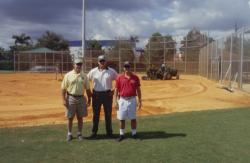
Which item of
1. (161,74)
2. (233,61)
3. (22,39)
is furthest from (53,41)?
(233,61)

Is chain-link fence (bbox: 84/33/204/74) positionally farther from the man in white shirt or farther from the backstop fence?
the man in white shirt

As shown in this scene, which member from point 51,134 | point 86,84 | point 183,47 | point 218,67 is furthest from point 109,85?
point 183,47

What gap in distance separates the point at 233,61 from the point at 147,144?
1728cm

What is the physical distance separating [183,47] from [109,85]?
4233 cm

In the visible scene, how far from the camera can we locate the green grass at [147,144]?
8633 millimetres

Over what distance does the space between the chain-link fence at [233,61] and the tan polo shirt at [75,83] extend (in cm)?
1411

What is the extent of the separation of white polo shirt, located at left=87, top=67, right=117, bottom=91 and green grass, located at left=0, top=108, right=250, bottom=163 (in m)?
1.17

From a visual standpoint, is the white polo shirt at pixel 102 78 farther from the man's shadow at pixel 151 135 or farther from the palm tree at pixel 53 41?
the palm tree at pixel 53 41

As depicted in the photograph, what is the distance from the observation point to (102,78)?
34.9ft

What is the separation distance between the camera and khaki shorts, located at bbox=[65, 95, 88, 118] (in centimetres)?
1035

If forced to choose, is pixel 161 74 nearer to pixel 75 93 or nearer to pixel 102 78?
pixel 102 78

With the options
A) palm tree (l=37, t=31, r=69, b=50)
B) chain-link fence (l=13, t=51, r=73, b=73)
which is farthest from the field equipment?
palm tree (l=37, t=31, r=69, b=50)

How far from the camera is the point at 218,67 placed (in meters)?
31.7

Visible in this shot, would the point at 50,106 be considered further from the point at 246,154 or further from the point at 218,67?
the point at 218,67
